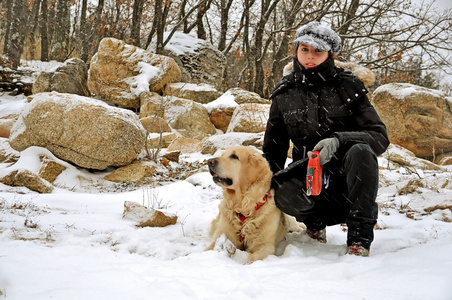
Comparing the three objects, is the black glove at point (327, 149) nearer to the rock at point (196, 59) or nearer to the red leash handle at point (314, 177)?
the red leash handle at point (314, 177)

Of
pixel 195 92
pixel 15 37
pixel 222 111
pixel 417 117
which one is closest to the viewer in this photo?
pixel 417 117

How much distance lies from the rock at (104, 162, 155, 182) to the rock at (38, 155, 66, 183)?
775mm

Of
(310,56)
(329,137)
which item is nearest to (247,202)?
(329,137)

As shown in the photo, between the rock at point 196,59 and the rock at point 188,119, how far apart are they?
2.64 m

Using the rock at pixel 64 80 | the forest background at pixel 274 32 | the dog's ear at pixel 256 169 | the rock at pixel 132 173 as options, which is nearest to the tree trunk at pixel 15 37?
the forest background at pixel 274 32

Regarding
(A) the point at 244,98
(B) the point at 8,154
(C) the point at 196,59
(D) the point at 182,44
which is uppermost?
(D) the point at 182,44

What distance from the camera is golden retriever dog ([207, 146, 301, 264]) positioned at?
253 centimetres

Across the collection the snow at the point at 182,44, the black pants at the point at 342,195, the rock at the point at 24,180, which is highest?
the snow at the point at 182,44

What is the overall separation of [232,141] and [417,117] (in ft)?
18.0

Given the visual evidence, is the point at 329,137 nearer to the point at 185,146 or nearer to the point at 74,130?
the point at 74,130

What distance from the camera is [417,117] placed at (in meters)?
8.09

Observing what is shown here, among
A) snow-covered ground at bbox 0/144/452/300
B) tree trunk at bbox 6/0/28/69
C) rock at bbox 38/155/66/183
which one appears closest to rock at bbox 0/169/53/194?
snow-covered ground at bbox 0/144/452/300

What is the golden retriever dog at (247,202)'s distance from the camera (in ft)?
8.29

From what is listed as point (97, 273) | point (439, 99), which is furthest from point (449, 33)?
point (97, 273)
